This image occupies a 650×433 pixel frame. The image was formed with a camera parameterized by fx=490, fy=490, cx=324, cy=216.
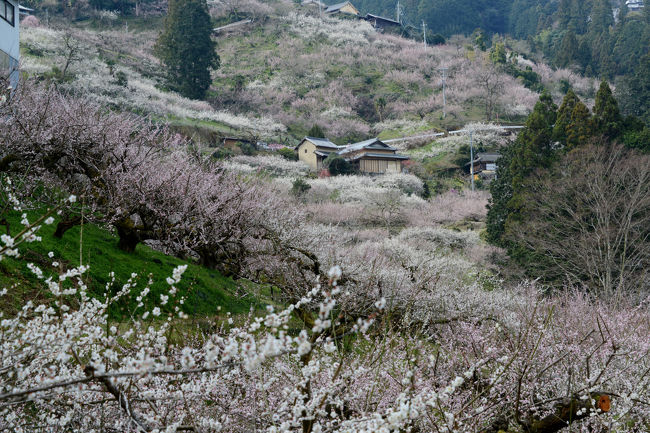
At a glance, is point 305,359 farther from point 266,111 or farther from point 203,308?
point 266,111

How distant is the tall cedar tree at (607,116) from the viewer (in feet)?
74.5

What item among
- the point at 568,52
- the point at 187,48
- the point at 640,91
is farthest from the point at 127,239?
the point at 568,52

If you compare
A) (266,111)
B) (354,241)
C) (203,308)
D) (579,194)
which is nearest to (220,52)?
(266,111)

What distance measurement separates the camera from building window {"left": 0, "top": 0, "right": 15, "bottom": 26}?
1599 centimetres

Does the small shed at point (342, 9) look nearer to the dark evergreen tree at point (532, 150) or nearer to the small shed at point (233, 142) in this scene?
the small shed at point (233, 142)

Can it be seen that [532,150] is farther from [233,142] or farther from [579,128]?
[233,142]

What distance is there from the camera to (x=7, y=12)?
1631 cm

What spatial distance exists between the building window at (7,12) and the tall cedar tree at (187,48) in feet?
103

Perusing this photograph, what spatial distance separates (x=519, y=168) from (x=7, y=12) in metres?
21.1

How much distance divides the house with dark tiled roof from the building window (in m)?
26.3

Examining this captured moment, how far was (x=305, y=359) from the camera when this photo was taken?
357cm

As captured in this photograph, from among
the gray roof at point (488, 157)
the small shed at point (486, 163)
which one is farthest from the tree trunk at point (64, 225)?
the gray roof at point (488, 157)

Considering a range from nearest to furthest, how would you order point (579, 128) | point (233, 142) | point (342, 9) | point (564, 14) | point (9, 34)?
point (9, 34)
point (579, 128)
point (233, 142)
point (564, 14)
point (342, 9)

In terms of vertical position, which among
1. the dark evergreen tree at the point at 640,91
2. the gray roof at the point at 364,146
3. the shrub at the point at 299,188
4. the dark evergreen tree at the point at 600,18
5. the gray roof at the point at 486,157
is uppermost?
the dark evergreen tree at the point at 600,18
